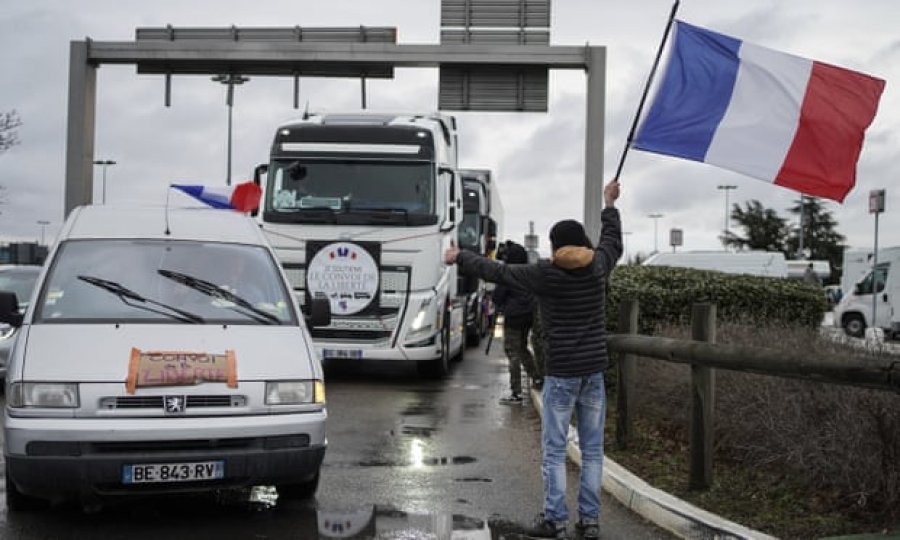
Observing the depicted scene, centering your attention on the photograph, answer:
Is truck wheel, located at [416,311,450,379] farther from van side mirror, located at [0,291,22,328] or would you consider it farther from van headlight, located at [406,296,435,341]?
van side mirror, located at [0,291,22,328]

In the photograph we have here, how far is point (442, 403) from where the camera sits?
1228cm

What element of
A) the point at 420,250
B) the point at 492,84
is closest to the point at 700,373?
the point at 420,250

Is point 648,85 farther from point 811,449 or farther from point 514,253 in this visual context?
point 514,253

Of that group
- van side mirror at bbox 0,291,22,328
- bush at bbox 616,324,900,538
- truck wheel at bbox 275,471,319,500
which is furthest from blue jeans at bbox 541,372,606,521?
van side mirror at bbox 0,291,22,328

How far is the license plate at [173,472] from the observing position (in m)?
5.78

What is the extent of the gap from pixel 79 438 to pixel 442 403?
689 cm

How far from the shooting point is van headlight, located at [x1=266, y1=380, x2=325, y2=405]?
617 centimetres

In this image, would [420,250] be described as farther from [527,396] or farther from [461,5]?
[461,5]

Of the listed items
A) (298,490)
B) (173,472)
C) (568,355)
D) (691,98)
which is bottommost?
(298,490)

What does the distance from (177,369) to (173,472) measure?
60 cm

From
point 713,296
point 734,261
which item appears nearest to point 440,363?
point 713,296

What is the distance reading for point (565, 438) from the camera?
6.07 m

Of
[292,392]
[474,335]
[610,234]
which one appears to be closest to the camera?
[292,392]

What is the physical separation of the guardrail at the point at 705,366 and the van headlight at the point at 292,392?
2528mm
